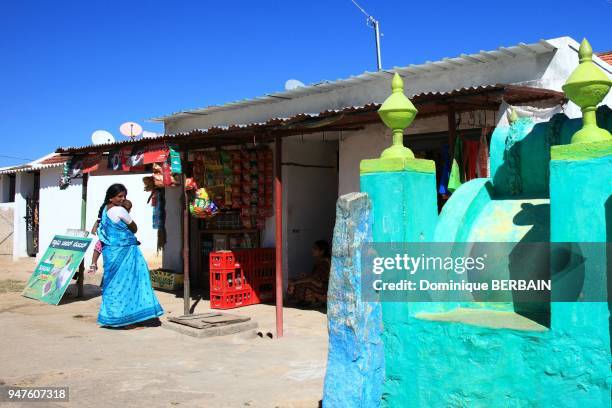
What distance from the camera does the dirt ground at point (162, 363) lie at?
15.3 ft

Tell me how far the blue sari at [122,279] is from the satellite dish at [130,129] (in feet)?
19.9

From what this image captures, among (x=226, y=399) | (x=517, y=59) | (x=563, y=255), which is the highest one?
(x=517, y=59)

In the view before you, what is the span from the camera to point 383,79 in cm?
809

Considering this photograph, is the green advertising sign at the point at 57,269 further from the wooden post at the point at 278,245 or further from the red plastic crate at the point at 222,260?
the wooden post at the point at 278,245

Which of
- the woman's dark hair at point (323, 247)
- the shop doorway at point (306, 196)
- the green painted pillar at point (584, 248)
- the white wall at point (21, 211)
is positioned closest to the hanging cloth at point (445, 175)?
the woman's dark hair at point (323, 247)

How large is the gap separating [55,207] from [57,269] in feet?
24.9

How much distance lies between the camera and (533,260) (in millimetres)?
3076

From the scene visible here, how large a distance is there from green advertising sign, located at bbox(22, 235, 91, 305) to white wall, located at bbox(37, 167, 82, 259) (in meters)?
5.91

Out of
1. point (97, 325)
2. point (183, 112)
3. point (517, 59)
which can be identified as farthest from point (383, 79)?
point (97, 325)

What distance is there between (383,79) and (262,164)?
8.91 feet

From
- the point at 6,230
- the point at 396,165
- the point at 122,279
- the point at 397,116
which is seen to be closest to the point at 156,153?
the point at 122,279

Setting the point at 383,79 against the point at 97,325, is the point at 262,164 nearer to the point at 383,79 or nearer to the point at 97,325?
the point at 383,79

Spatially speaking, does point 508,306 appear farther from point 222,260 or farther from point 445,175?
point 222,260

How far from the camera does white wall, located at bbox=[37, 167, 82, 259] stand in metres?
16.0
